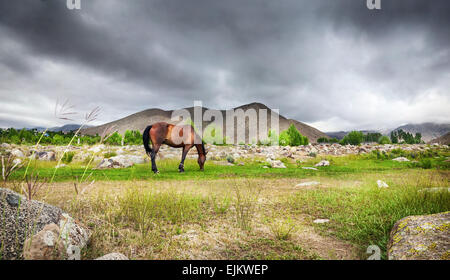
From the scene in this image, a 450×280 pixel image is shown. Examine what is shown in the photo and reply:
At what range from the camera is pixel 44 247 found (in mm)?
2176

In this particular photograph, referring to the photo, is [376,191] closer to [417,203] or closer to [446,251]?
[417,203]

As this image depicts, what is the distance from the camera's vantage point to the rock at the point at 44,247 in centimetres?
213

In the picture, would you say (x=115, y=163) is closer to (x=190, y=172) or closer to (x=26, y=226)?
(x=190, y=172)

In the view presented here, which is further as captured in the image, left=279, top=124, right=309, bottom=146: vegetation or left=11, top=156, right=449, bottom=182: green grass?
left=279, top=124, right=309, bottom=146: vegetation

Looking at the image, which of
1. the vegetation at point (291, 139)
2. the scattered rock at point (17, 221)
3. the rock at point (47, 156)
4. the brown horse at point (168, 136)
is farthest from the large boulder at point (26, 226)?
the vegetation at point (291, 139)

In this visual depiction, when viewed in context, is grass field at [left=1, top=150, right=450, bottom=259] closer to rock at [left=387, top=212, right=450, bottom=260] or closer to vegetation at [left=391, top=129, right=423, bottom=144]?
rock at [left=387, top=212, right=450, bottom=260]

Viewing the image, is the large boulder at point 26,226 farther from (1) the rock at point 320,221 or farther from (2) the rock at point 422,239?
(1) the rock at point 320,221

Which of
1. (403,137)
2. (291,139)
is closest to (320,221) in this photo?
(291,139)

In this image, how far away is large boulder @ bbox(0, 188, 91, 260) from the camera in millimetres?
2252

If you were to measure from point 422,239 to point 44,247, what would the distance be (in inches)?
154

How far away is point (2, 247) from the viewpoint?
2.13 metres

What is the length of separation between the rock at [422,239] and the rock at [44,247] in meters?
3.55

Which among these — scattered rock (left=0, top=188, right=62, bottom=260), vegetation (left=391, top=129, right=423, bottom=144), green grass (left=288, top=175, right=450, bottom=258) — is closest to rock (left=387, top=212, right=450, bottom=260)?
green grass (left=288, top=175, right=450, bottom=258)
